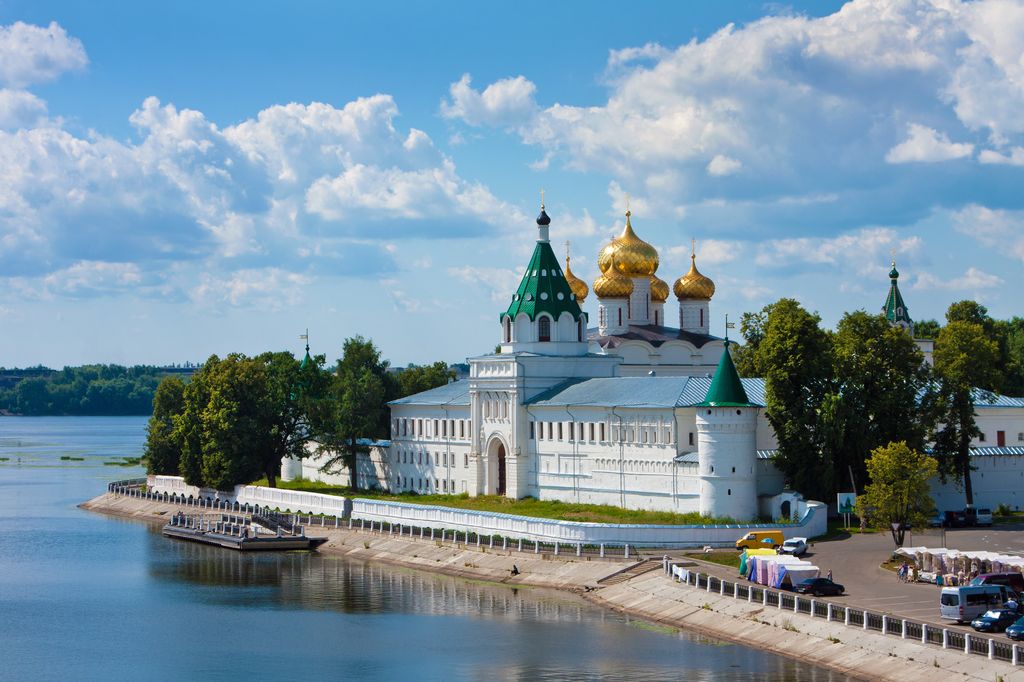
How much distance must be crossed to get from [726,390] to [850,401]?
5447 mm

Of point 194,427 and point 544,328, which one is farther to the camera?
point 194,427

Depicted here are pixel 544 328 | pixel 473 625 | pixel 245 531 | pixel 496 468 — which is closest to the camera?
pixel 473 625

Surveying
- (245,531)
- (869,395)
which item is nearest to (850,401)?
(869,395)

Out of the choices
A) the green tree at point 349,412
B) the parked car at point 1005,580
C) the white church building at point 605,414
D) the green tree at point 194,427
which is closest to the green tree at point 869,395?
the white church building at point 605,414

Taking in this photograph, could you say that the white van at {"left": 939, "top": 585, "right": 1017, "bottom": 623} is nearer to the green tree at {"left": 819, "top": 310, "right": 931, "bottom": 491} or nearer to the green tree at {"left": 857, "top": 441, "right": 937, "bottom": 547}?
the green tree at {"left": 857, "top": 441, "right": 937, "bottom": 547}

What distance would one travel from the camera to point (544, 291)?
7912 centimetres

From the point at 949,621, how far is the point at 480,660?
12569mm

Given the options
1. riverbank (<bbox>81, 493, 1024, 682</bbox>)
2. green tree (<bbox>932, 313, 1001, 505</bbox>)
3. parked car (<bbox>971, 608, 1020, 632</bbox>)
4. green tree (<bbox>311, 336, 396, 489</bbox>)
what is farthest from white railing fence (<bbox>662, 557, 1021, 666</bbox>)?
green tree (<bbox>311, 336, 396, 489</bbox>)

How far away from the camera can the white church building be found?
2453 inches

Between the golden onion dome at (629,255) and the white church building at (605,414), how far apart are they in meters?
0.08

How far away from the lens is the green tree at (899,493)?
54.1m

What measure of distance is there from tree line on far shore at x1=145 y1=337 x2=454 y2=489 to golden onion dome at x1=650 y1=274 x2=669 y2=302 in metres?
16.1

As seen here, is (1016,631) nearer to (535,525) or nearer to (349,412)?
(535,525)

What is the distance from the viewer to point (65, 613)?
174 feet
